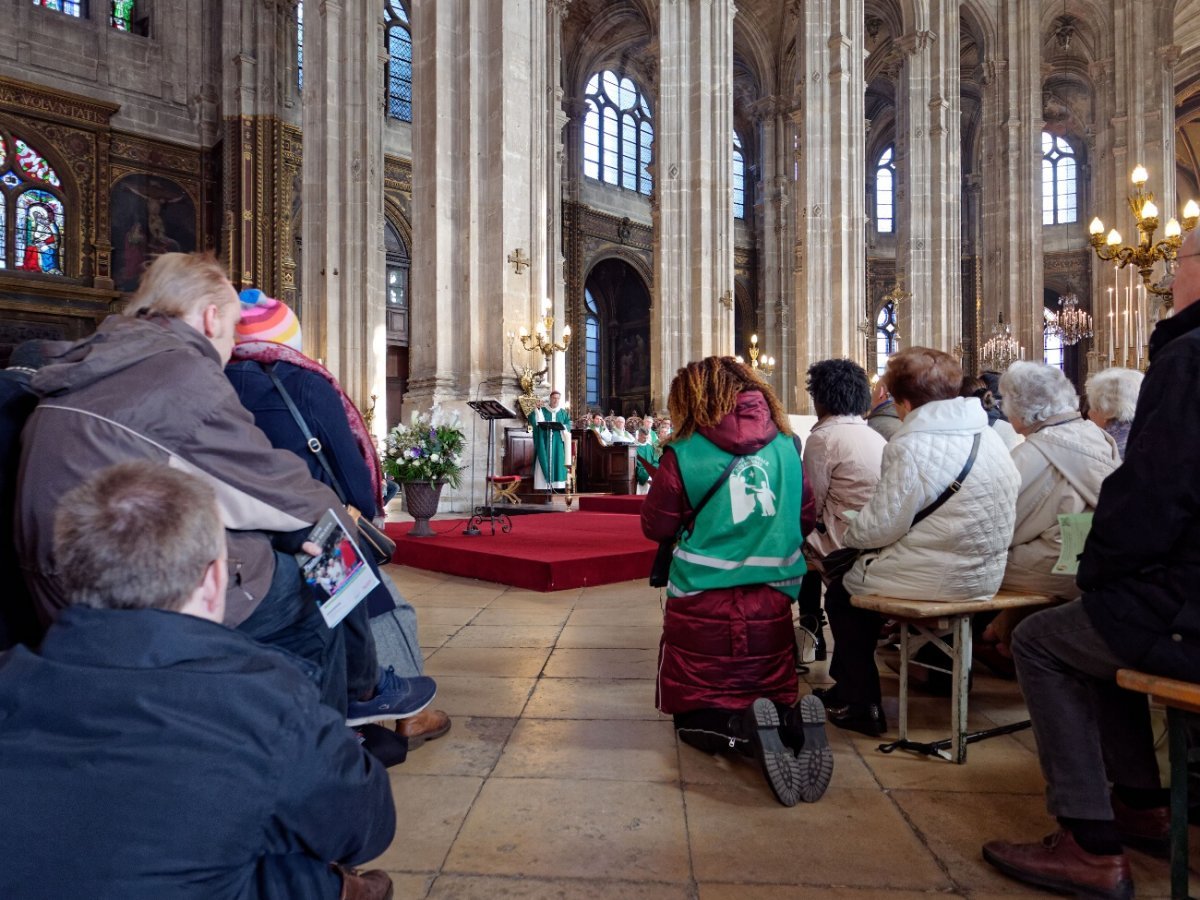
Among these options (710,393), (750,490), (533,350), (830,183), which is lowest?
(750,490)

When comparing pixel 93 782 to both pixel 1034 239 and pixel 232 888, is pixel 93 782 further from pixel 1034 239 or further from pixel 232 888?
pixel 1034 239

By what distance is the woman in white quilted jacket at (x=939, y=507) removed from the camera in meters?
2.97

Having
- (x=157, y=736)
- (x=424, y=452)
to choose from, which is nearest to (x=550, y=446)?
(x=424, y=452)

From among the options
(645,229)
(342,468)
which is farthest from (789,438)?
(645,229)

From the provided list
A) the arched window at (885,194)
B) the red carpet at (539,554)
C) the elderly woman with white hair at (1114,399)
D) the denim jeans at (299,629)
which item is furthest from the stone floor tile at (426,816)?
the arched window at (885,194)

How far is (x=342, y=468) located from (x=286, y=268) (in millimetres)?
18586

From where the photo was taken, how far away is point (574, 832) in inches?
95.6

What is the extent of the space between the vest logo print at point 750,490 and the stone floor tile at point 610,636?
6.20 feet

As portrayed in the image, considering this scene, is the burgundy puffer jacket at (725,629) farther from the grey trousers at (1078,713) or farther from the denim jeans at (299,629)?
the denim jeans at (299,629)

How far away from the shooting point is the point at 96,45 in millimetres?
18453

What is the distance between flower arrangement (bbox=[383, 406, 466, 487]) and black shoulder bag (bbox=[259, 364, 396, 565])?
5.08 meters

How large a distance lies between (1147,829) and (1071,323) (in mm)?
28563

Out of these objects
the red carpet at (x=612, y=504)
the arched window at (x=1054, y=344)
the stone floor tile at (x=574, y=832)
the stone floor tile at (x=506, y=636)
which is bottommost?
the stone floor tile at (x=574, y=832)

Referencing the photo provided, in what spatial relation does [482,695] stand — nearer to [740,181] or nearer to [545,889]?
[545,889]
